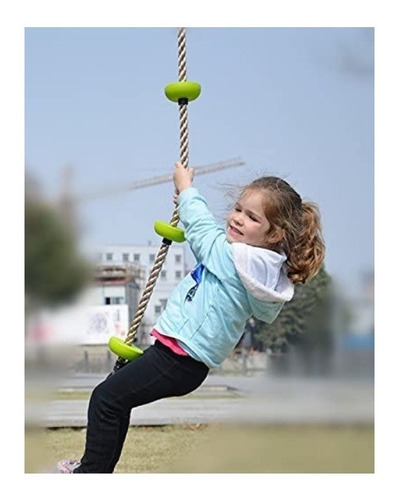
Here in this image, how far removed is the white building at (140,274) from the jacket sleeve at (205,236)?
3.73 m

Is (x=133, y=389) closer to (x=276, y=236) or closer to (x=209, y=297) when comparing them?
(x=209, y=297)

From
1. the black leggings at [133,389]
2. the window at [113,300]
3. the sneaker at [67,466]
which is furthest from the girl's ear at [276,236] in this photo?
the window at [113,300]

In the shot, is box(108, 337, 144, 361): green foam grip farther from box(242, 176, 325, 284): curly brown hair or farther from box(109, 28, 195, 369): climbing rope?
box(242, 176, 325, 284): curly brown hair

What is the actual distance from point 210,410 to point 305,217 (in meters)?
4.57

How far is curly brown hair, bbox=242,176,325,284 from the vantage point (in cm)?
189

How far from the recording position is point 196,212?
74.7 inches

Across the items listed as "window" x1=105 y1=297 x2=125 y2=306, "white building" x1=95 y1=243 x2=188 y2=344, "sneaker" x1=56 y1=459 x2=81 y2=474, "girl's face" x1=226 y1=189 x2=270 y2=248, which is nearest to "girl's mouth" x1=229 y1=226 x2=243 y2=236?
"girl's face" x1=226 y1=189 x2=270 y2=248

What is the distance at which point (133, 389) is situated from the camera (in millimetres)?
1909

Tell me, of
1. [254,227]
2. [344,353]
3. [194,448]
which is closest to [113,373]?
[254,227]

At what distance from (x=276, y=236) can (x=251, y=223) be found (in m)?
0.06

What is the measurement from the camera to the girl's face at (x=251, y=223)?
188 cm

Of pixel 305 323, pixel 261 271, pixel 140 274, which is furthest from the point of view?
pixel 305 323

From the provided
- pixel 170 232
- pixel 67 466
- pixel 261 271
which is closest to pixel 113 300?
pixel 67 466

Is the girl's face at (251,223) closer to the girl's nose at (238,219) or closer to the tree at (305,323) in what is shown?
the girl's nose at (238,219)
